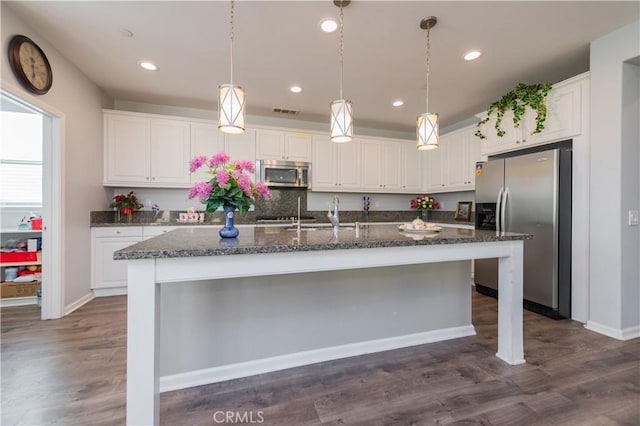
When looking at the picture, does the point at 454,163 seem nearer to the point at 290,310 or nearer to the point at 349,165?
the point at 349,165

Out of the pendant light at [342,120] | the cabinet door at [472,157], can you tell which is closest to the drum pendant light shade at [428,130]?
the pendant light at [342,120]

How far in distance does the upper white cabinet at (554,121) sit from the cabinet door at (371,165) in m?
1.84

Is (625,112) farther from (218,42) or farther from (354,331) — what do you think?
(218,42)

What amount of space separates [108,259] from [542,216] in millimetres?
4903

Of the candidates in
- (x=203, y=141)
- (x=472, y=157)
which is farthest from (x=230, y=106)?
(x=472, y=157)

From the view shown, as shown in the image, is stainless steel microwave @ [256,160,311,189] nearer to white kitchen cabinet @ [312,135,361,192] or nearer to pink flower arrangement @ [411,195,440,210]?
white kitchen cabinet @ [312,135,361,192]

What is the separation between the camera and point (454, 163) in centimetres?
452

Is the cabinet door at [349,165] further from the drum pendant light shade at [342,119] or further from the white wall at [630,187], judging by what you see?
the white wall at [630,187]

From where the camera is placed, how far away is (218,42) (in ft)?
8.27

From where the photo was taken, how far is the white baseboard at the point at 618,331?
2.35 m

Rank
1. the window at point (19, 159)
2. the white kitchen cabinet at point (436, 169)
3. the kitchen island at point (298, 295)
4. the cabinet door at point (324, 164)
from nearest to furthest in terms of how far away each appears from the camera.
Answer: the kitchen island at point (298, 295), the window at point (19, 159), the cabinet door at point (324, 164), the white kitchen cabinet at point (436, 169)

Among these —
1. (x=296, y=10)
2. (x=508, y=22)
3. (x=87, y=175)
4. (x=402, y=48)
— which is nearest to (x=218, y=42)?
(x=296, y=10)

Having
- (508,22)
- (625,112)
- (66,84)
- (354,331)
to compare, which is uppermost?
(508,22)

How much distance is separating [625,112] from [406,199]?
10.7ft
